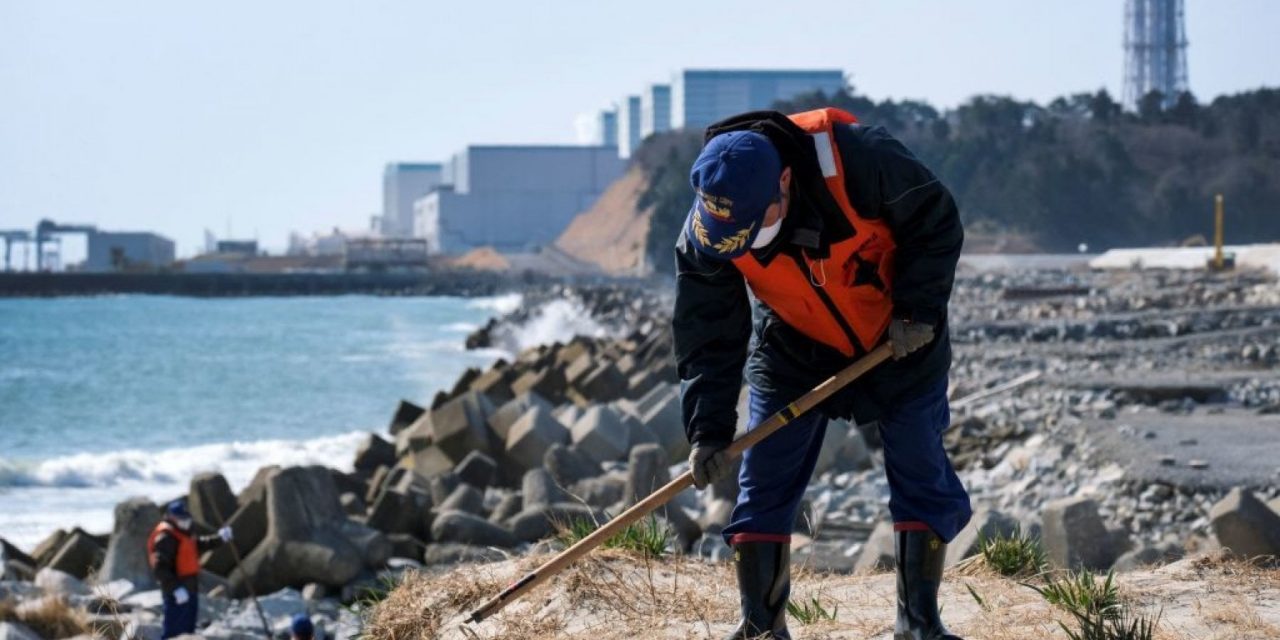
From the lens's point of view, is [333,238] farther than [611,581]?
Yes

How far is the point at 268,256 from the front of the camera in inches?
6309

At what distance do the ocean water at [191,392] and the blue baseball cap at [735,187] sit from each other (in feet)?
42.6

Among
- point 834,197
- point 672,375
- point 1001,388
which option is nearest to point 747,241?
point 834,197

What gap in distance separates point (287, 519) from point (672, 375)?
13215 millimetres

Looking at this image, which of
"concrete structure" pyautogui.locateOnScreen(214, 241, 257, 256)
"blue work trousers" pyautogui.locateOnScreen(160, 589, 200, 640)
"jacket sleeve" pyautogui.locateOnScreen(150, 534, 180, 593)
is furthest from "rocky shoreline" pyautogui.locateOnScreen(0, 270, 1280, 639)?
"concrete structure" pyautogui.locateOnScreen(214, 241, 257, 256)

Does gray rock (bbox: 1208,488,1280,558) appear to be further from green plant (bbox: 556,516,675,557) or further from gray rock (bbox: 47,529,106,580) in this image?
gray rock (bbox: 47,529,106,580)

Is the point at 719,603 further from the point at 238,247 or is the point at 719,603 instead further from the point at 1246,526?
the point at 238,247

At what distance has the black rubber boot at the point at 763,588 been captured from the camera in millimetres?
5168

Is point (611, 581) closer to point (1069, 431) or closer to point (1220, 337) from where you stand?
point (1069, 431)

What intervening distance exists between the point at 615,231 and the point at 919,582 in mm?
130331

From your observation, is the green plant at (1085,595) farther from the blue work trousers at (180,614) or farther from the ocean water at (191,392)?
the ocean water at (191,392)

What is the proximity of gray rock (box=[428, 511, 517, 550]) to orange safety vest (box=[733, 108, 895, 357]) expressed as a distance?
719cm

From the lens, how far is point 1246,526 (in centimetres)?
758

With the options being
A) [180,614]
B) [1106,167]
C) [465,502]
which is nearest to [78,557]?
[180,614]
